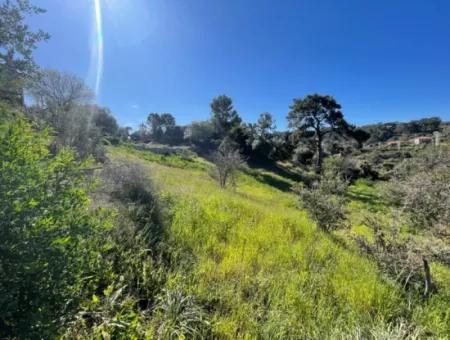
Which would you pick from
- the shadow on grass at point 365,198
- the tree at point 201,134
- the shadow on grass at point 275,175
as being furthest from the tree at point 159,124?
the shadow on grass at point 365,198

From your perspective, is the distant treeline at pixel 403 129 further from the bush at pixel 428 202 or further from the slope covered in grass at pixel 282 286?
the slope covered in grass at pixel 282 286

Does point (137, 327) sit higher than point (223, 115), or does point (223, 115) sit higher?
point (223, 115)

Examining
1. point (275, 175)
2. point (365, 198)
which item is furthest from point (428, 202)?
point (275, 175)

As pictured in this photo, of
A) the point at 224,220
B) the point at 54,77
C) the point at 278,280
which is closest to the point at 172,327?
the point at 278,280

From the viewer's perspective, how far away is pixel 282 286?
10.8 feet

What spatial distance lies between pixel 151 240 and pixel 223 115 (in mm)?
42733

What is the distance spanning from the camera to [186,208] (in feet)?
19.6

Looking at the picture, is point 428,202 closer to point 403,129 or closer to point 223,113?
point 223,113

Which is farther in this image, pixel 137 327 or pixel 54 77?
pixel 54 77

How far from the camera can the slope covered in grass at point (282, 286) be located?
2609mm

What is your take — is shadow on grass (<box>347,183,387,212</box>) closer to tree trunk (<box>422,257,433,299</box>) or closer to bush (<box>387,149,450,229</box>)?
bush (<box>387,149,450,229</box>)

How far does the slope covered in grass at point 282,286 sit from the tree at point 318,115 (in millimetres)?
23187

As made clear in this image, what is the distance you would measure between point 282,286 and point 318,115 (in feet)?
91.8

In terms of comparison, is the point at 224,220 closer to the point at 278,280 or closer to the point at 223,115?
the point at 278,280
